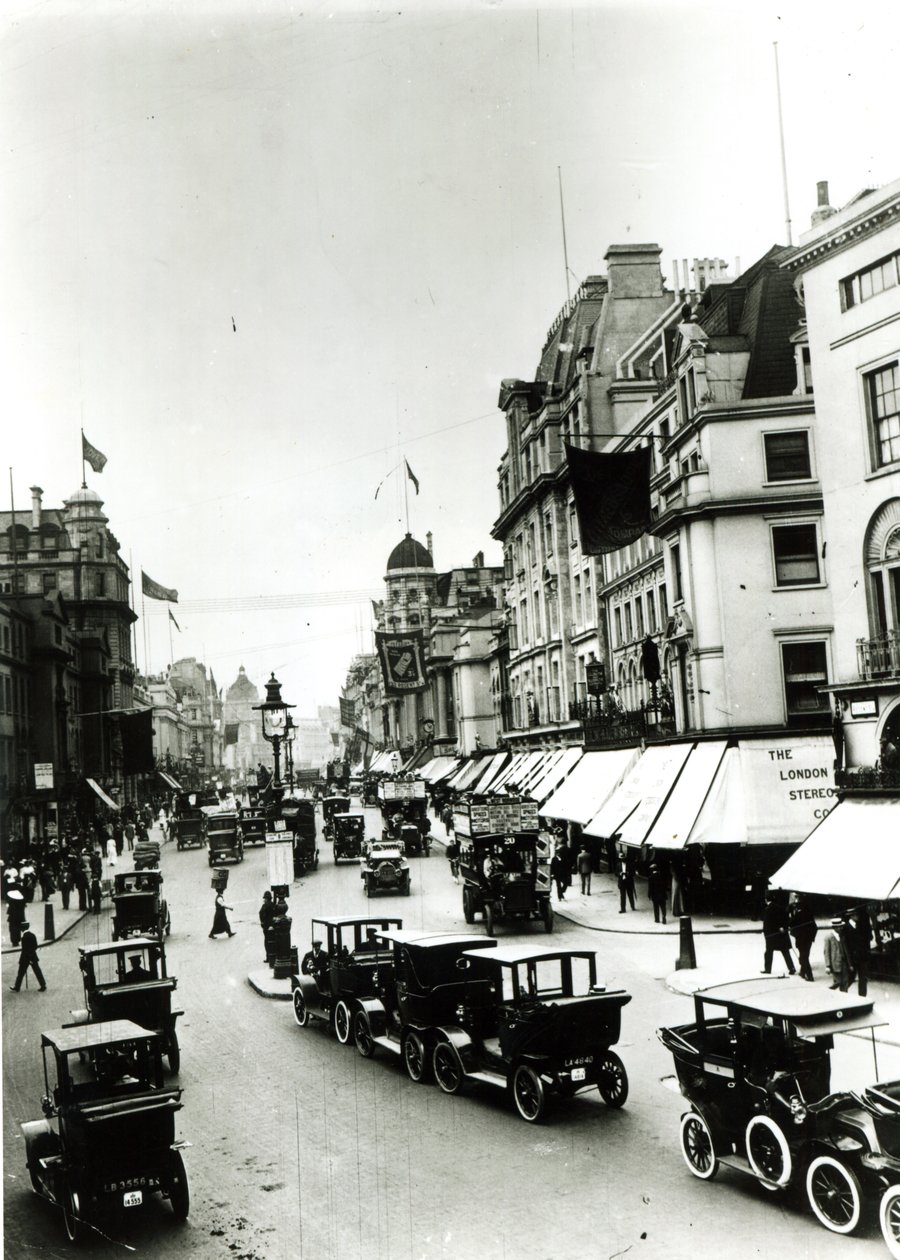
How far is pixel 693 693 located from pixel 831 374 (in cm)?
1271

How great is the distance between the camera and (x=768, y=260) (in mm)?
32844

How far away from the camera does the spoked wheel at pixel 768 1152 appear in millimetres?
9570

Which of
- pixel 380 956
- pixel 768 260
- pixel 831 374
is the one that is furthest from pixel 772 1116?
pixel 768 260

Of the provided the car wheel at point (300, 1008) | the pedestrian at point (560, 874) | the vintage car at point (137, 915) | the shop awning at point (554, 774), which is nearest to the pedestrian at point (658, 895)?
the pedestrian at point (560, 874)

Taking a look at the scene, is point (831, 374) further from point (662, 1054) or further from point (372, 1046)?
point (372, 1046)

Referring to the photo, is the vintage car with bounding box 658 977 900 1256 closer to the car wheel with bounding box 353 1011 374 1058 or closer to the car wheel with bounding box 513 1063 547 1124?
the car wheel with bounding box 513 1063 547 1124

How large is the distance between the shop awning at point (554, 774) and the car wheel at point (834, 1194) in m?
30.4

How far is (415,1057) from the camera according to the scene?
14359mm

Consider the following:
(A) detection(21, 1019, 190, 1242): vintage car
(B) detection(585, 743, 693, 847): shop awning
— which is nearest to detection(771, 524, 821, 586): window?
(B) detection(585, 743, 693, 847): shop awning

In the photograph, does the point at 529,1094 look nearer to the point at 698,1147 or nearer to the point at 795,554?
the point at 698,1147

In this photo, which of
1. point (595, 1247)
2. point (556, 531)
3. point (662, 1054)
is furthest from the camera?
point (556, 531)

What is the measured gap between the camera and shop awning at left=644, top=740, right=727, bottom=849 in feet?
83.1

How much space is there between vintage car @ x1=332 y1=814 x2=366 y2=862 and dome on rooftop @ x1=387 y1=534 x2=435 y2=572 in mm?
93847

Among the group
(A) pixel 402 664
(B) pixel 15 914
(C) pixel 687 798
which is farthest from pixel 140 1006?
(A) pixel 402 664
